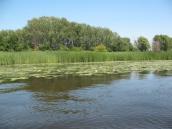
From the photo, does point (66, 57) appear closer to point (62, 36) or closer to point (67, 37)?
point (62, 36)

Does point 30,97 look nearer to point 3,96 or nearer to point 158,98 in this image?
point 3,96

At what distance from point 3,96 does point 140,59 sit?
23705 mm

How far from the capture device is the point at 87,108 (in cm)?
697

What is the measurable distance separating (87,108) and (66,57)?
20.2 meters

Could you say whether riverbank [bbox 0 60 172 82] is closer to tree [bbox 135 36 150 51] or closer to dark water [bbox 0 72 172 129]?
dark water [bbox 0 72 172 129]

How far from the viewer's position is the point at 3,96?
351 inches

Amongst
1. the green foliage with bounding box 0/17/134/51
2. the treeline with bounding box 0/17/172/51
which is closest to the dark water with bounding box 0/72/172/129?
the treeline with bounding box 0/17/172/51

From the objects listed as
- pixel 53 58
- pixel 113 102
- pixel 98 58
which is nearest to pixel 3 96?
pixel 113 102

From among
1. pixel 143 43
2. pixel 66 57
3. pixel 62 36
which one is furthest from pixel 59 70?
pixel 143 43

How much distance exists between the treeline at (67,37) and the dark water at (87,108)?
41.1 metres

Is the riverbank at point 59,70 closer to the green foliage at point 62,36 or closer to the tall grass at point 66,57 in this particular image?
the tall grass at point 66,57

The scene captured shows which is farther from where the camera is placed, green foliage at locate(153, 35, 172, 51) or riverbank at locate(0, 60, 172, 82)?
green foliage at locate(153, 35, 172, 51)

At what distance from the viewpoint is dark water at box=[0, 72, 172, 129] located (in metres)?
5.64

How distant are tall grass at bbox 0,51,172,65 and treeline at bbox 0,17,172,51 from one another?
1908cm
